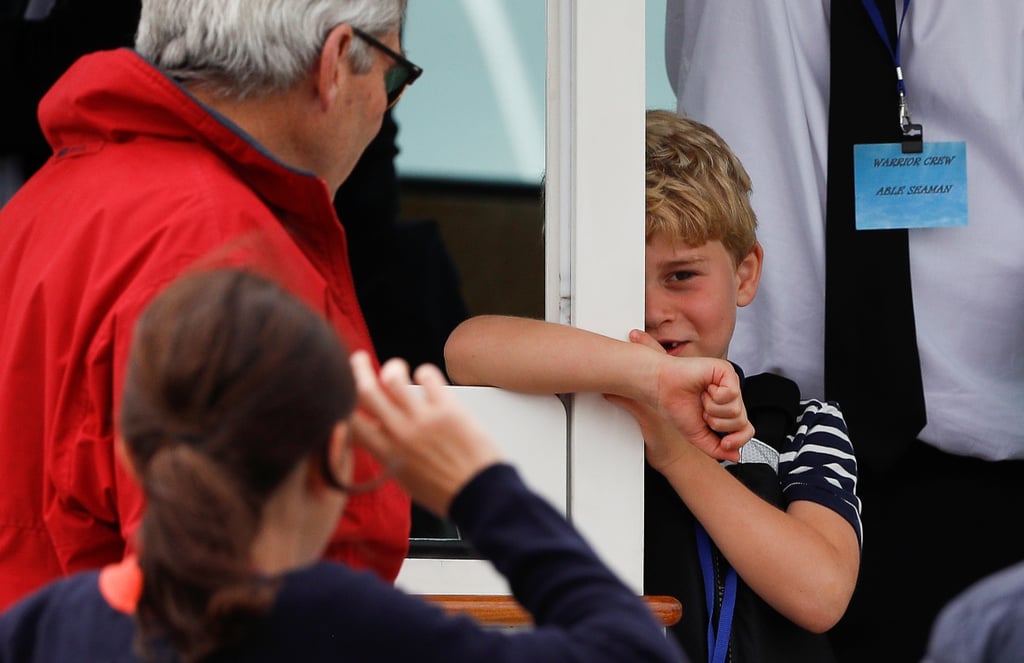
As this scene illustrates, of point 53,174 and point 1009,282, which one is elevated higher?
point 53,174

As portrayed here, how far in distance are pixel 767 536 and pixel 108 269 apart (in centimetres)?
104

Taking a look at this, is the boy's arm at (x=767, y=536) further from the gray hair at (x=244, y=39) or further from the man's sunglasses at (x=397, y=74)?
the gray hair at (x=244, y=39)

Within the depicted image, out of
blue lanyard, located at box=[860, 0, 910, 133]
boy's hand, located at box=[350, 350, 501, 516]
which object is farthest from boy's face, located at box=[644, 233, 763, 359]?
boy's hand, located at box=[350, 350, 501, 516]

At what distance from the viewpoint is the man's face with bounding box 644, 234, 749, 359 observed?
2.13 meters

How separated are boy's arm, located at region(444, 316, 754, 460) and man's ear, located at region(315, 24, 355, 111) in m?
0.61

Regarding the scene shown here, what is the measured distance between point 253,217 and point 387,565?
0.37 metres

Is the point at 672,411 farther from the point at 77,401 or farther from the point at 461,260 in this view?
the point at 461,260

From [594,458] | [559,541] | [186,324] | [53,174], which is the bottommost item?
[594,458]

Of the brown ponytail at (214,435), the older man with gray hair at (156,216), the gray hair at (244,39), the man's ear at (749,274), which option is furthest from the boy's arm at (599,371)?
the brown ponytail at (214,435)

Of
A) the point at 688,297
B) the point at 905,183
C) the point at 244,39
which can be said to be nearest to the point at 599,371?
the point at 688,297

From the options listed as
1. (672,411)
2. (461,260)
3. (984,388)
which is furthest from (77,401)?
(984,388)

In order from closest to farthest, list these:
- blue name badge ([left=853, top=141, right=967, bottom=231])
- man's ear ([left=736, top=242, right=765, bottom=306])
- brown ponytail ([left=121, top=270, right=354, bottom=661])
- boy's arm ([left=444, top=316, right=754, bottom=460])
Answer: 1. brown ponytail ([left=121, top=270, right=354, bottom=661])
2. boy's arm ([left=444, top=316, right=754, bottom=460])
3. man's ear ([left=736, top=242, right=765, bottom=306])
4. blue name badge ([left=853, top=141, right=967, bottom=231])

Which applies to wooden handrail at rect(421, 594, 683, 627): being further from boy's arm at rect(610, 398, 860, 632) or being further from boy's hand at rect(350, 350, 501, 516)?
boy's hand at rect(350, 350, 501, 516)

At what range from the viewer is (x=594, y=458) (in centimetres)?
205
